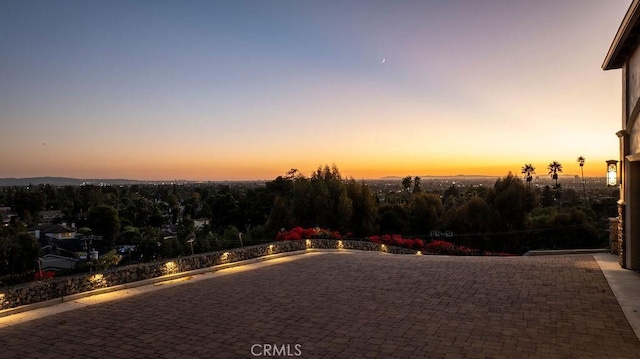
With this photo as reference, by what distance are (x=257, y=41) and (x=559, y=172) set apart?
69978 millimetres

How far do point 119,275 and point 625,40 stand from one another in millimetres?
11483

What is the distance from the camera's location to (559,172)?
234ft

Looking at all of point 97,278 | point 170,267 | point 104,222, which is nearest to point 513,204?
point 170,267

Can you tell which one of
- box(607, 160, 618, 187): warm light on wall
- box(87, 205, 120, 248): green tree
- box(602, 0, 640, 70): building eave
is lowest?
box(87, 205, 120, 248): green tree

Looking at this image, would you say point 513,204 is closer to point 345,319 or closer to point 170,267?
point 170,267

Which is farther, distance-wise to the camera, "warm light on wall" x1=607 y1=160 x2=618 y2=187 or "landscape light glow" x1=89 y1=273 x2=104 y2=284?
"warm light on wall" x1=607 y1=160 x2=618 y2=187

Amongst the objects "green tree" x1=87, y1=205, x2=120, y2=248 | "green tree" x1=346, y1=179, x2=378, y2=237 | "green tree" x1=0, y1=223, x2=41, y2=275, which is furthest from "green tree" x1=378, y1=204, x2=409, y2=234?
"green tree" x1=87, y1=205, x2=120, y2=248

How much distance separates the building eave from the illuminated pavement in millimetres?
4890

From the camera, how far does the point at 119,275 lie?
8438 millimetres

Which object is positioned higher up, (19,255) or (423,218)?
(423,218)

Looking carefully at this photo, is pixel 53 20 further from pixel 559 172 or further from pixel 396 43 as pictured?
pixel 559 172

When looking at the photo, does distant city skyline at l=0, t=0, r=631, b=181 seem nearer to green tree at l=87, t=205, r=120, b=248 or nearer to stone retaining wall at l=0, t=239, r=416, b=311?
stone retaining wall at l=0, t=239, r=416, b=311

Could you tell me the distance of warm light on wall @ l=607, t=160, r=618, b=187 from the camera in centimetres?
1053

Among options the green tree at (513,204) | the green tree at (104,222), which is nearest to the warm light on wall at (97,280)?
the green tree at (513,204)
